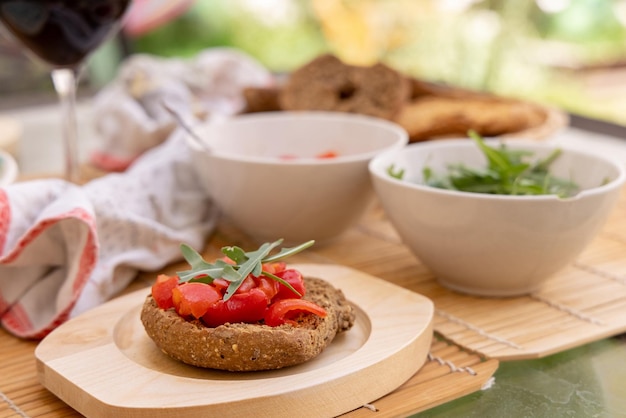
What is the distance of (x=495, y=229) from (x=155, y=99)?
0.98 m


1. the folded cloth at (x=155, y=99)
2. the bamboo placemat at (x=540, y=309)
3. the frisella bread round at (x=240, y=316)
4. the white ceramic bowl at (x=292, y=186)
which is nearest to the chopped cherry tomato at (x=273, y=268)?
the frisella bread round at (x=240, y=316)

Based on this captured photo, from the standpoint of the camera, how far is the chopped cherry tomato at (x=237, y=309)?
3.03 ft

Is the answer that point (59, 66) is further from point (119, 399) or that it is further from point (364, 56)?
point (364, 56)

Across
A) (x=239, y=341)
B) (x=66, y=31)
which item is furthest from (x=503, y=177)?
(x=66, y=31)

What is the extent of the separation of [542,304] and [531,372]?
194mm

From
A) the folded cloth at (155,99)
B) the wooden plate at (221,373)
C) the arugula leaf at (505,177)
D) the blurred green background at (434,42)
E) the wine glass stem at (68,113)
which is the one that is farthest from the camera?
the blurred green background at (434,42)

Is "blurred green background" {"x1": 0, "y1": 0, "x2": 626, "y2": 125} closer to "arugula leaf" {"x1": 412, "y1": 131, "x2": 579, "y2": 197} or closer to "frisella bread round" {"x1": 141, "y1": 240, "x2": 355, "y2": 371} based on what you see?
"arugula leaf" {"x1": 412, "y1": 131, "x2": 579, "y2": 197}

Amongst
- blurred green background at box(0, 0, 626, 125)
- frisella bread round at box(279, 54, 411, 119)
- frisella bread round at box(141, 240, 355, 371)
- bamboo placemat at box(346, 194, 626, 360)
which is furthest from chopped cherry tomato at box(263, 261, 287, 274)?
blurred green background at box(0, 0, 626, 125)

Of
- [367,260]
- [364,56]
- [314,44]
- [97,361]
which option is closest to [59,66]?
[367,260]

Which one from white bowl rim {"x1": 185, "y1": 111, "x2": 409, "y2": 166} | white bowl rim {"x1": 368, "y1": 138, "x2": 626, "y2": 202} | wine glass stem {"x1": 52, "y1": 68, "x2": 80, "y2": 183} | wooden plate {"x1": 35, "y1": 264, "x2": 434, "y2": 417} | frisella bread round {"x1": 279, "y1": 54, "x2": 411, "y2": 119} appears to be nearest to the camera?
wooden plate {"x1": 35, "y1": 264, "x2": 434, "y2": 417}

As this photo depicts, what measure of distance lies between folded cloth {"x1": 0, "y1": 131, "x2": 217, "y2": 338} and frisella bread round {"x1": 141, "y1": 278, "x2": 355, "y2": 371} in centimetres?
26

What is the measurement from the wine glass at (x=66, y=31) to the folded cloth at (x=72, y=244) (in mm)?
223

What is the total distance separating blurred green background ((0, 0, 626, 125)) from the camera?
11.3 feet

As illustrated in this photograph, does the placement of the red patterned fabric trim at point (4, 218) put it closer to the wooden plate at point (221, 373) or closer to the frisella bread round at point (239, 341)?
the wooden plate at point (221, 373)
